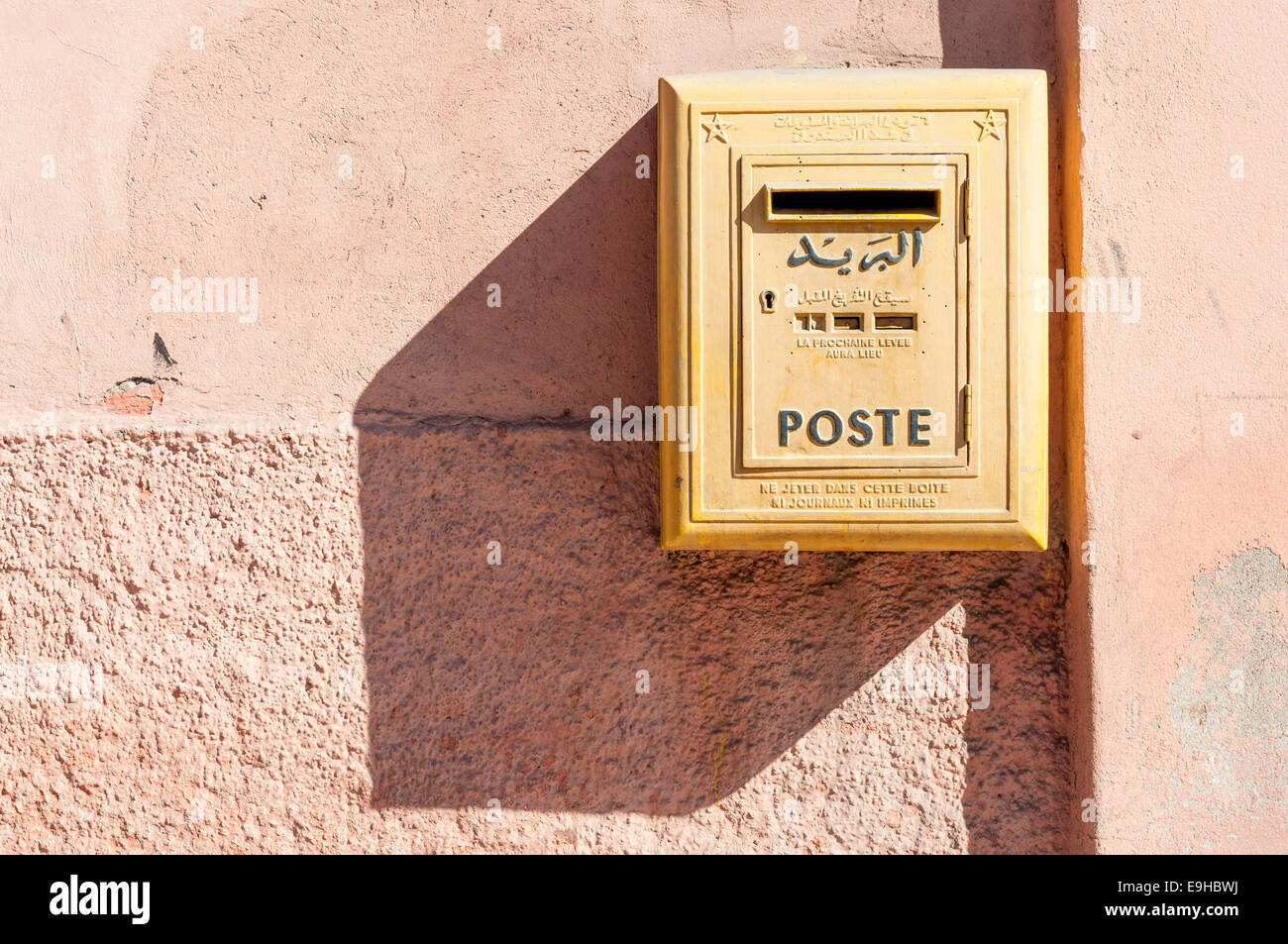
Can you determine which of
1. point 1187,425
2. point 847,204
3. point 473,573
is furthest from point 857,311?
point 473,573

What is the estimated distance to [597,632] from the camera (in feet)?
5.55

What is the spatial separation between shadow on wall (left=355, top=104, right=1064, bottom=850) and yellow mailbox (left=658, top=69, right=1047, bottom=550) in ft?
0.84

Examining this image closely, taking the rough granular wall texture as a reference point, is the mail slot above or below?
above

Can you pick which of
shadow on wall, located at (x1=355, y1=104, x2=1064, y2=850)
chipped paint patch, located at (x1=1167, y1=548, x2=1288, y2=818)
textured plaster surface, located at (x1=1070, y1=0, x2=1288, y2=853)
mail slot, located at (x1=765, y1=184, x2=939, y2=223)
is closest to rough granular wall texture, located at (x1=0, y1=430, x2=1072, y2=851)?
shadow on wall, located at (x1=355, y1=104, x2=1064, y2=850)

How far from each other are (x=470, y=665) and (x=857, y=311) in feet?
3.26

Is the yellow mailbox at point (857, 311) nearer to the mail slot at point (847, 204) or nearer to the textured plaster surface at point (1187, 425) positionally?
the mail slot at point (847, 204)

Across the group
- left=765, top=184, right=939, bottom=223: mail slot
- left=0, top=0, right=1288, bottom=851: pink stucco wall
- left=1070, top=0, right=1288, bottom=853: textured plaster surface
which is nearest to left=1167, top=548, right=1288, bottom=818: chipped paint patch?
left=1070, top=0, right=1288, bottom=853: textured plaster surface

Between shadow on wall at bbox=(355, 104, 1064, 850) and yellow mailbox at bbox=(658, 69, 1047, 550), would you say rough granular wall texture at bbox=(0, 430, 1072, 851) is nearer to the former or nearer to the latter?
shadow on wall at bbox=(355, 104, 1064, 850)

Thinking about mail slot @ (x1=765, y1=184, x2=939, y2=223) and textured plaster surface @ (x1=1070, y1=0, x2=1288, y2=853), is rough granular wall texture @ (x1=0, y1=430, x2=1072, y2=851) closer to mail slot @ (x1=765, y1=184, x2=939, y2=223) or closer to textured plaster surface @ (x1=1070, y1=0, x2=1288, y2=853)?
textured plaster surface @ (x1=1070, y1=0, x2=1288, y2=853)

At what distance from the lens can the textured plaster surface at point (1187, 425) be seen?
161 centimetres

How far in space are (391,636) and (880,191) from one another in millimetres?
1226

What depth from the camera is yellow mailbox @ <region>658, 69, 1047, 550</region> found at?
1.44 meters

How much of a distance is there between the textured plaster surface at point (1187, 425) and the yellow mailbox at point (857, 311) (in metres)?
0.27

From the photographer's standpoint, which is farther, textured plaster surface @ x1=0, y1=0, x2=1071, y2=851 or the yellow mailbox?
textured plaster surface @ x1=0, y1=0, x2=1071, y2=851
